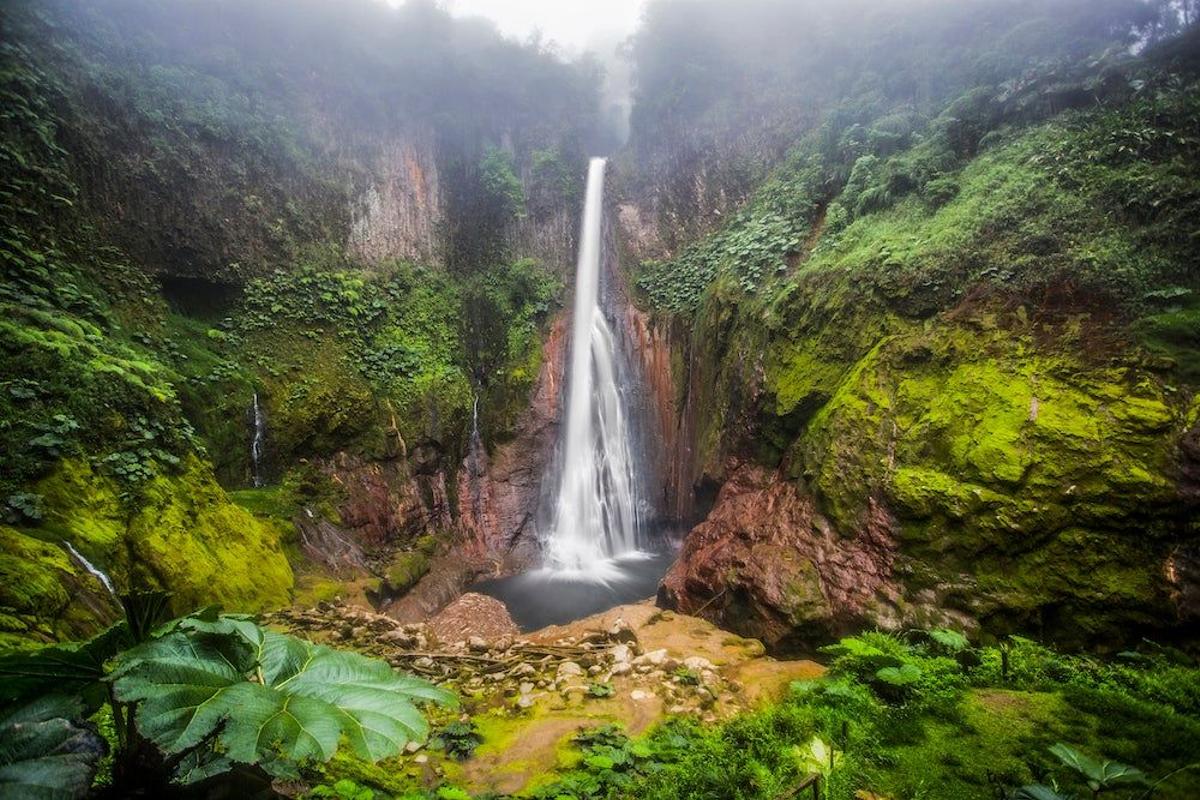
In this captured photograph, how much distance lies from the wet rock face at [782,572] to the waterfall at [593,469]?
453 centimetres

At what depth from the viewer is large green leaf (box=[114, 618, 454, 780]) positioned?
1.22 meters

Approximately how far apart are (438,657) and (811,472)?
539cm

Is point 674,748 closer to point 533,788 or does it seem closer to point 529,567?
point 533,788

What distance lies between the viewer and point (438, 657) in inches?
210

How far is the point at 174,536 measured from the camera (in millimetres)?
6180

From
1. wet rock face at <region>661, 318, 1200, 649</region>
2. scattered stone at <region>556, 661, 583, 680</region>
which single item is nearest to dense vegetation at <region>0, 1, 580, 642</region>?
scattered stone at <region>556, 661, 583, 680</region>

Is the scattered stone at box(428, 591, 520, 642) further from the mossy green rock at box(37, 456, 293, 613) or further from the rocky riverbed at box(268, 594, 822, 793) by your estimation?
the mossy green rock at box(37, 456, 293, 613)

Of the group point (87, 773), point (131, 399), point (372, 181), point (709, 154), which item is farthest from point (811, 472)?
point (372, 181)

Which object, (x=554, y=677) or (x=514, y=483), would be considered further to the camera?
(x=514, y=483)

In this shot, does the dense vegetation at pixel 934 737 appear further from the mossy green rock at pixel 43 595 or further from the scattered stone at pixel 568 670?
the mossy green rock at pixel 43 595

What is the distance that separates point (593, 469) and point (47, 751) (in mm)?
13143

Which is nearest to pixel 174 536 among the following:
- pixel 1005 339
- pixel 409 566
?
pixel 409 566

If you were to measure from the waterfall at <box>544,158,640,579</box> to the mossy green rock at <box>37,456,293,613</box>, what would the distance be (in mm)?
6871

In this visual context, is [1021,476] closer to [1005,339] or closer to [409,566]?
[1005,339]
